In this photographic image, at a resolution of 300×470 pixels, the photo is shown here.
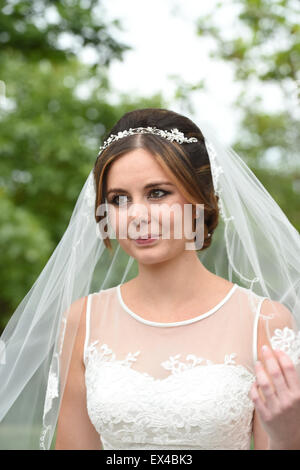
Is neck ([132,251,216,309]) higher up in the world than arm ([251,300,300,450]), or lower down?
higher up

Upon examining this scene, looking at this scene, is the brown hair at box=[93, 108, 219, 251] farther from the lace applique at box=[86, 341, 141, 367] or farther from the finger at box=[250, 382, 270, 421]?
the finger at box=[250, 382, 270, 421]

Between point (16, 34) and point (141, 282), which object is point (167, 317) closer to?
point (141, 282)

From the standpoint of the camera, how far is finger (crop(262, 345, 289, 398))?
1687 mm

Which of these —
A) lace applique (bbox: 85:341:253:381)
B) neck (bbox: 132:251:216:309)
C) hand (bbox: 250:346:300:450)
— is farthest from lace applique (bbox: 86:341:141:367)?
hand (bbox: 250:346:300:450)

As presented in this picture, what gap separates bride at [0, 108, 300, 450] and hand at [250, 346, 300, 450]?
318 mm

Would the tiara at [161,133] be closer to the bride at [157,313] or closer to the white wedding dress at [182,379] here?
the bride at [157,313]

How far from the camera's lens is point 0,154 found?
272 inches

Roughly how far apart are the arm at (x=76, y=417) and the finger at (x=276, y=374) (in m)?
1.03

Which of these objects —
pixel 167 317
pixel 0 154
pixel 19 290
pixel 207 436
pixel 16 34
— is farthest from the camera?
pixel 0 154

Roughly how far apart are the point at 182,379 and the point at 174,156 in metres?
0.93

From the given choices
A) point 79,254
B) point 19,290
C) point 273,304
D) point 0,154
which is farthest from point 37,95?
point 273,304

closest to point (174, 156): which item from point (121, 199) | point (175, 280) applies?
point (121, 199)

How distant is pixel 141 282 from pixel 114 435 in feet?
2.24

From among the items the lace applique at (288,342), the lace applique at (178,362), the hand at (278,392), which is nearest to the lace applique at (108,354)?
the lace applique at (178,362)
